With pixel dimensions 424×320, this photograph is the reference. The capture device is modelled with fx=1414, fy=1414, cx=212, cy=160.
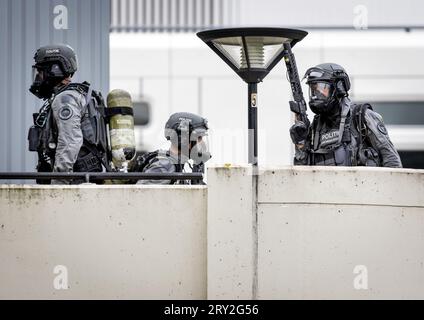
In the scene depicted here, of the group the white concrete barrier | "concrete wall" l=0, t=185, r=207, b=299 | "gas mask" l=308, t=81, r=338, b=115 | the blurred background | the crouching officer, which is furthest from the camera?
the blurred background

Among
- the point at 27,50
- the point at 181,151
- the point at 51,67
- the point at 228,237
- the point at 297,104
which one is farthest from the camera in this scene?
the point at 27,50

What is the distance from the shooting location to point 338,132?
9.87 metres

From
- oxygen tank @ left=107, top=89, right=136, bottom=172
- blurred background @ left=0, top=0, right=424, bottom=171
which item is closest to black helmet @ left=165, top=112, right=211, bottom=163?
oxygen tank @ left=107, top=89, right=136, bottom=172

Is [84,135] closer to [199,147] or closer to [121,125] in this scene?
[121,125]

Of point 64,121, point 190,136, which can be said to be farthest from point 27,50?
point 64,121

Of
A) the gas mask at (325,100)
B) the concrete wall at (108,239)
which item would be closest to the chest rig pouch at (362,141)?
the gas mask at (325,100)

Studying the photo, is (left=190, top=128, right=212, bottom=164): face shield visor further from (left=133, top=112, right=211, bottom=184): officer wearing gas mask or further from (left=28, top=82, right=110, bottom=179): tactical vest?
(left=28, top=82, right=110, bottom=179): tactical vest

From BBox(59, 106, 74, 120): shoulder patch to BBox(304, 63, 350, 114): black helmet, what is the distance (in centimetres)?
186

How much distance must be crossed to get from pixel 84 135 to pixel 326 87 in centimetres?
185

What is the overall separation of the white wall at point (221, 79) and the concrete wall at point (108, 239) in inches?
263

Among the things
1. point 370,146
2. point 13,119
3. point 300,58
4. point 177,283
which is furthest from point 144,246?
point 300,58

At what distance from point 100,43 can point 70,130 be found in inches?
89.8

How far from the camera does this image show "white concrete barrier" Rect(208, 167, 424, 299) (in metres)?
8.00
